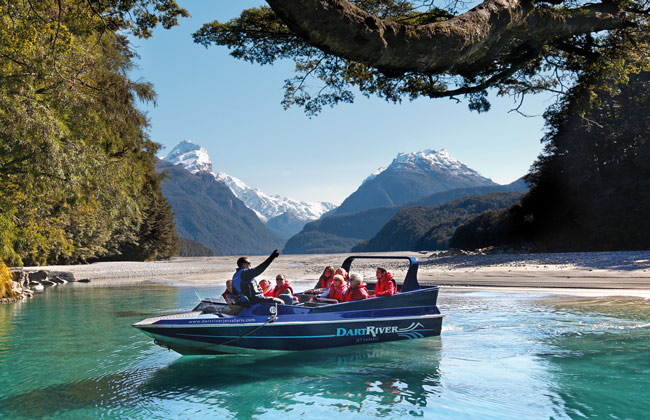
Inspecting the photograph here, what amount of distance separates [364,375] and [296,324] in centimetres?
184

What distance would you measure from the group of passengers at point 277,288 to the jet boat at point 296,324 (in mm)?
237

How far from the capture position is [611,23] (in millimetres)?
7883

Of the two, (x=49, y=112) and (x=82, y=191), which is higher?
(x=49, y=112)

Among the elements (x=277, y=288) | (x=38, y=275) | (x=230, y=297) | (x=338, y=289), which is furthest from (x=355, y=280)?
(x=38, y=275)

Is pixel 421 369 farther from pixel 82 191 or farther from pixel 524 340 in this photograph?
pixel 82 191

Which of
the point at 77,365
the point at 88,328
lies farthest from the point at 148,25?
the point at 88,328

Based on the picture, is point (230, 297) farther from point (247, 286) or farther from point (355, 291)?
point (355, 291)

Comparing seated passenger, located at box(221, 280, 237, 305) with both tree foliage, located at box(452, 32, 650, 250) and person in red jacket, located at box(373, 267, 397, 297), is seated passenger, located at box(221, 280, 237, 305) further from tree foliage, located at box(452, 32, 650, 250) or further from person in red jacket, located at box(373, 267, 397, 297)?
tree foliage, located at box(452, 32, 650, 250)

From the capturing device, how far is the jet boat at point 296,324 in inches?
389

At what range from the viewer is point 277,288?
12.0m

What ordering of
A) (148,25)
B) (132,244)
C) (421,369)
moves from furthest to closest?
(132,244), (421,369), (148,25)

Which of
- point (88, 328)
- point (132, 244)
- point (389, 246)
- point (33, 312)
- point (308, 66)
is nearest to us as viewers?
point (308, 66)

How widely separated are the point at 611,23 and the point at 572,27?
95 cm

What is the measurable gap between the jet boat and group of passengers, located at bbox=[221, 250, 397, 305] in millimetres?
237
